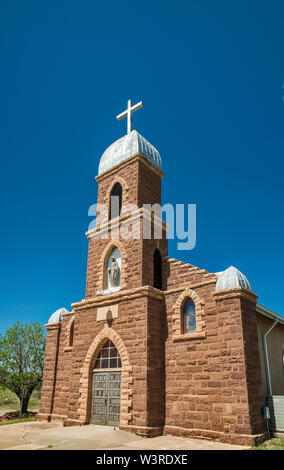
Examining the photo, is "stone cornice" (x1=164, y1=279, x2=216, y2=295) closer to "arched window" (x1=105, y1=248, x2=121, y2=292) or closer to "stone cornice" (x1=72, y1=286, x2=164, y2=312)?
"stone cornice" (x1=72, y1=286, x2=164, y2=312)

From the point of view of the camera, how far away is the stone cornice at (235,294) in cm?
1115

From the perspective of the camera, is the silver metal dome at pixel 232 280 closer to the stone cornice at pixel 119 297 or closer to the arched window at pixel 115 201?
the stone cornice at pixel 119 297

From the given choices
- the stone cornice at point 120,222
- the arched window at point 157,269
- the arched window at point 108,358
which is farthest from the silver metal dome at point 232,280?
the arched window at point 108,358

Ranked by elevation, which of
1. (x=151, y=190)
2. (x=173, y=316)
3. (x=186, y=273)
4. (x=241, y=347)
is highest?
(x=151, y=190)

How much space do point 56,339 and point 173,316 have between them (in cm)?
749

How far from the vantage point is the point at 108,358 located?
1353 cm

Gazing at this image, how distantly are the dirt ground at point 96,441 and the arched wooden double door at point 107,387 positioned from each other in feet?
1.89

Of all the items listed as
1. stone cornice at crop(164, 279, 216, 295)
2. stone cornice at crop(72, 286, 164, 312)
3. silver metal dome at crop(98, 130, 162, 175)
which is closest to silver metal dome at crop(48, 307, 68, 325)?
stone cornice at crop(72, 286, 164, 312)

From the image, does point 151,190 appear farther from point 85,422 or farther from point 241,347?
point 85,422

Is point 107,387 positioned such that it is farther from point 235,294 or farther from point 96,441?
point 235,294

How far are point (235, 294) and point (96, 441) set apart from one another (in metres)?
6.02

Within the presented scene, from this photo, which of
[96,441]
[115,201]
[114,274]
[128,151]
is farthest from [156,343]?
[128,151]

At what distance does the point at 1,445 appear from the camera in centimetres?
1006
